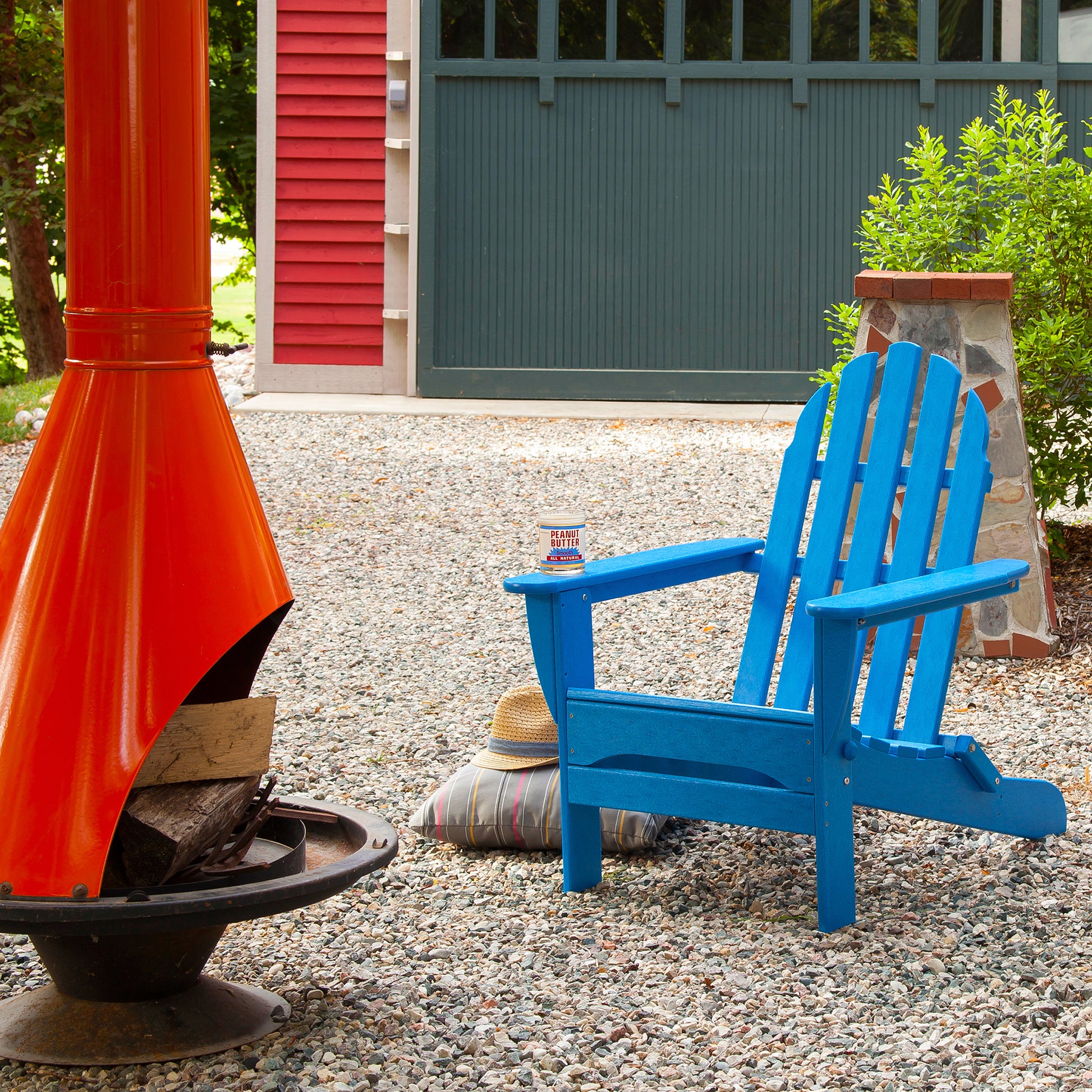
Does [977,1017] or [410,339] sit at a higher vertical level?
[410,339]

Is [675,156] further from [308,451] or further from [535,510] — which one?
[535,510]

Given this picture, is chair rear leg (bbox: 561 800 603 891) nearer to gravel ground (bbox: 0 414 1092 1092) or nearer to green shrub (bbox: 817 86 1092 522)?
gravel ground (bbox: 0 414 1092 1092)

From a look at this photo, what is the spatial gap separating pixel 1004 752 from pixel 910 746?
1.05 metres

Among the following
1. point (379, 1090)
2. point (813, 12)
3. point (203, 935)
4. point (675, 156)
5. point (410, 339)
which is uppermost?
point (813, 12)

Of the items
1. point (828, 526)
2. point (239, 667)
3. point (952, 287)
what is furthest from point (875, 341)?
point (239, 667)

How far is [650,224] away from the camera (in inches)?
405

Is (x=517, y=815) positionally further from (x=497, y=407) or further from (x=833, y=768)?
(x=497, y=407)

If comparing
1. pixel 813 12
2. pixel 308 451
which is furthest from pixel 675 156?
pixel 308 451

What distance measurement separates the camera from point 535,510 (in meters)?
6.89

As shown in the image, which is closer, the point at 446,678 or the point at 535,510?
the point at 446,678

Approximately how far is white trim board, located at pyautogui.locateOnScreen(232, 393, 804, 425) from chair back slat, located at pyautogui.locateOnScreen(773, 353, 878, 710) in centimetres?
623

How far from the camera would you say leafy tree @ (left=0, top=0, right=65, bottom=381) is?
12.9 metres

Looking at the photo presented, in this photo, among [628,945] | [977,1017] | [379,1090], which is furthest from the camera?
[628,945]

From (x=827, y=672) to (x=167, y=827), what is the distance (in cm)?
116
